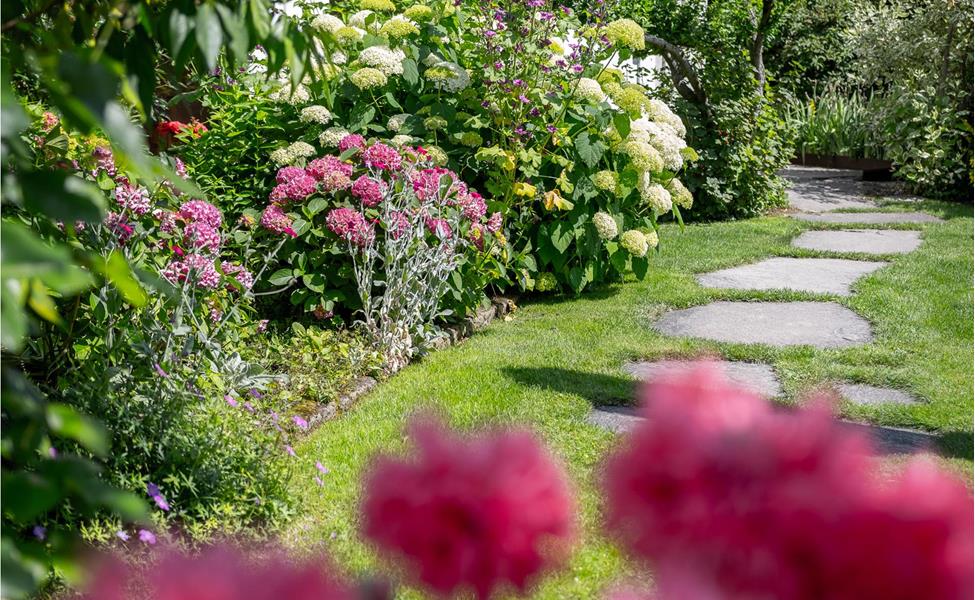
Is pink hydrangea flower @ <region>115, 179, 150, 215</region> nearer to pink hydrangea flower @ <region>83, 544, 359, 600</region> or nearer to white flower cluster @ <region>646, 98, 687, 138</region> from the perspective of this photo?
pink hydrangea flower @ <region>83, 544, 359, 600</region>

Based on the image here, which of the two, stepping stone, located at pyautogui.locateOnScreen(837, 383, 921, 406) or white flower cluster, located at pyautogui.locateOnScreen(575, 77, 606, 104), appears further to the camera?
white flower cluster, located at pyautogui.locateOnScreen(575, 77, 606, 104)

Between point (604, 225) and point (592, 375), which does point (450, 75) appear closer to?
point (604, 225)

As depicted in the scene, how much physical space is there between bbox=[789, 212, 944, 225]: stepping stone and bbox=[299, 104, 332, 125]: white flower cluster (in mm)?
5813

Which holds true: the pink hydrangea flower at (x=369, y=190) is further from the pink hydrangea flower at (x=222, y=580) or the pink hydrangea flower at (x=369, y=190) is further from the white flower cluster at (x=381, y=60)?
the pink hydrangea flower at (x=222, y=580)

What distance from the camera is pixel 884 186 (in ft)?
40.5

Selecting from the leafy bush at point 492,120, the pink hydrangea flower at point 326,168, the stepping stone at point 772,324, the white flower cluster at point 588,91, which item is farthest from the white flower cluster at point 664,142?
the pink hydrangea flower at point 326,168

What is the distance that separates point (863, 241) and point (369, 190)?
5135 mm

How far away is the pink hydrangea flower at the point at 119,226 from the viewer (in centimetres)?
291

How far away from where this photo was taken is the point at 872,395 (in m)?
4.08

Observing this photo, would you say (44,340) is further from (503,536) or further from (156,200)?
(503,536)

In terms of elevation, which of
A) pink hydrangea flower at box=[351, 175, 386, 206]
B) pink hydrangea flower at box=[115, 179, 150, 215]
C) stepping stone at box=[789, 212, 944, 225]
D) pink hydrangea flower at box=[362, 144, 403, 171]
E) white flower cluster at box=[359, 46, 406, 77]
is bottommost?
stepping stone at box=[789, 212, 944, 225]

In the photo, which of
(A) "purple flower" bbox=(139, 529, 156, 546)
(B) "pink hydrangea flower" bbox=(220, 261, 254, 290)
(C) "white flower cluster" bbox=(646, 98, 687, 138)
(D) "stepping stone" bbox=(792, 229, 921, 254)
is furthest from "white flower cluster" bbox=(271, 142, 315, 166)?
(D) "stepping stone" bbox=(792, 229, 921, 254)

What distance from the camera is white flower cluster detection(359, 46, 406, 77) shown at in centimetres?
520

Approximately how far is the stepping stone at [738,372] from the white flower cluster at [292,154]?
75.2 inches
